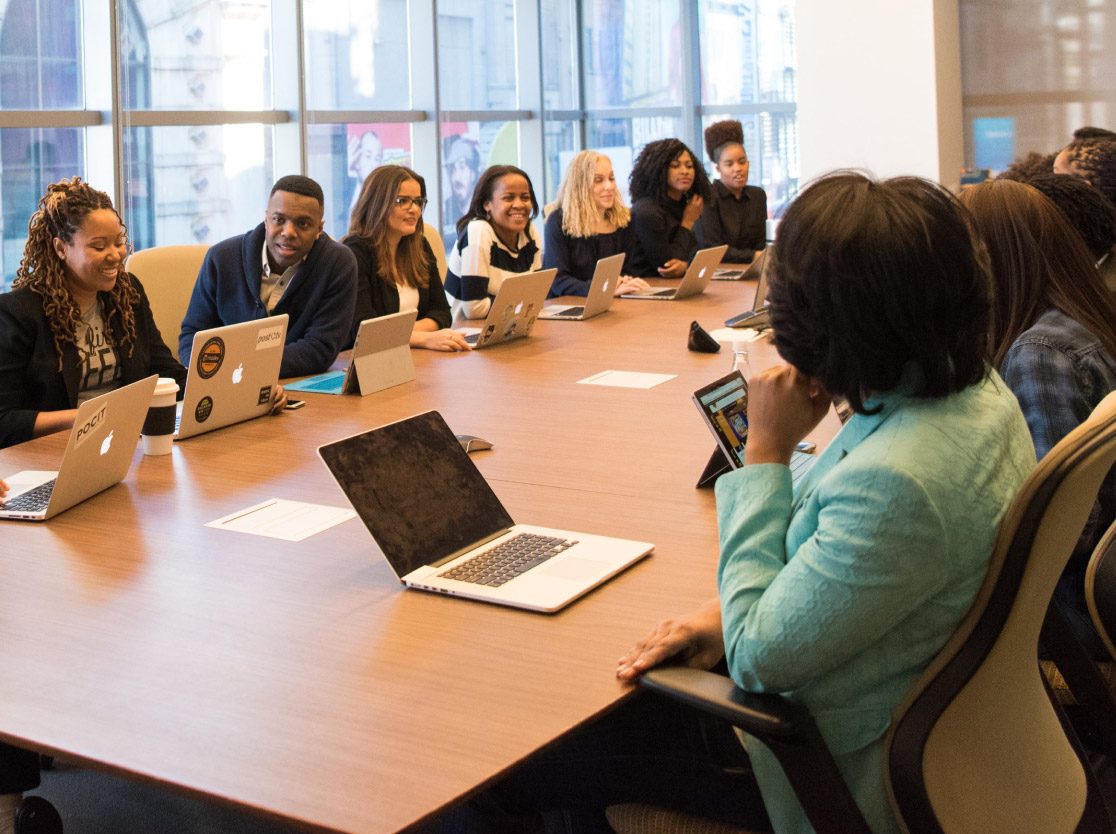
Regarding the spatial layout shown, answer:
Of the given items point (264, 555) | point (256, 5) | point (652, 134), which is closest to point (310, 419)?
point (264, 555)

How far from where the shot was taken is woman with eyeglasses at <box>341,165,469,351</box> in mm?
4164

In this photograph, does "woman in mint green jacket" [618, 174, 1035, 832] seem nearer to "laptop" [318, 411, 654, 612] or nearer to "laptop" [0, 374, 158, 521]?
"laptop" [318, 411, 654, 612]

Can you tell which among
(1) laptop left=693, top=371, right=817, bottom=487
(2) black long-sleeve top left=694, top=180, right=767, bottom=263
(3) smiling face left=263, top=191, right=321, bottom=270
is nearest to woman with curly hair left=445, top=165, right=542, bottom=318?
(3) smiling face left=263, top=191, right=321, bottom=270

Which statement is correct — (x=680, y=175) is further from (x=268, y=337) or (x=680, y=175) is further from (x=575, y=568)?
(x=575, y=568)

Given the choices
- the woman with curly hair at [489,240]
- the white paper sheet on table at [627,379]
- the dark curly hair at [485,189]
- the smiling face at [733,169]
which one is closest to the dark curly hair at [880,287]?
the white paper sheet on table at [627,379]

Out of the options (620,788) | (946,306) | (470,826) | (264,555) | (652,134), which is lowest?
(470,826)

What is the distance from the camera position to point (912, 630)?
4.21 feet

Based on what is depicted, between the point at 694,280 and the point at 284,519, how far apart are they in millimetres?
3154

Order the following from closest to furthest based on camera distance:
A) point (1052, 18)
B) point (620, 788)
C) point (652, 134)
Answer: point (620, 788), point (1052, 18), point (652, 134)

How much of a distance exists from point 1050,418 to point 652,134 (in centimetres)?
799

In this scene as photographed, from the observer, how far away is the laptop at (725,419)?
7.08 ft

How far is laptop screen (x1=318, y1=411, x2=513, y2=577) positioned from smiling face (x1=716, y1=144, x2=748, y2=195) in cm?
481

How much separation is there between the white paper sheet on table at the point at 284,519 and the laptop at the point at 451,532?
259 mm

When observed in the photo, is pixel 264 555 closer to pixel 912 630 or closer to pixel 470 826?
pixel 470 826
